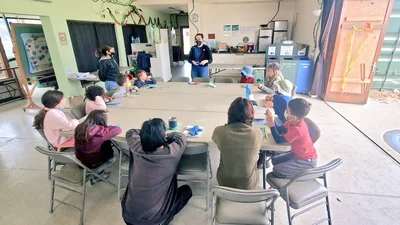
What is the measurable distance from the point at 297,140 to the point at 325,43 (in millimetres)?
4042

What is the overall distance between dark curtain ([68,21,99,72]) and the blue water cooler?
5.23 metres

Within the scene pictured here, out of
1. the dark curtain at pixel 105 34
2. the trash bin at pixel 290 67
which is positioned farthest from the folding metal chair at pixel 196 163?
the dark curtain at pixel 105 34

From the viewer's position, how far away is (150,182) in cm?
153

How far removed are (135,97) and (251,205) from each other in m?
2.17

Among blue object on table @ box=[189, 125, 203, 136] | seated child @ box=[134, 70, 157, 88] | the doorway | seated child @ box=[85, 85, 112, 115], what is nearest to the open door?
seated child @ box=[134, 70, 157, 88]

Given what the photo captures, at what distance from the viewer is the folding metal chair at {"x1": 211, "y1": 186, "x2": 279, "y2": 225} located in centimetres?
127

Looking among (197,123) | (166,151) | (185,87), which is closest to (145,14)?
(185,87)

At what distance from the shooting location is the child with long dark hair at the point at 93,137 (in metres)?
1.88

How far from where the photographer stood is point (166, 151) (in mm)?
1523

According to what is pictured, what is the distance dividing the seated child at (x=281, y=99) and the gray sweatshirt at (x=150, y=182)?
1.23m

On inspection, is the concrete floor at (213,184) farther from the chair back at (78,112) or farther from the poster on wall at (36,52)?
the poster on wall at (36,52)

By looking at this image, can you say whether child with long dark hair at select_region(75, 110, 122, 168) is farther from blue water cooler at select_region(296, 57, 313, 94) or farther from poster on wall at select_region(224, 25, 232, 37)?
poster on wall at select_region(224, 25, 232, 37)

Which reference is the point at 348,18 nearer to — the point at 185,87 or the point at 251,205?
the point at 185,87

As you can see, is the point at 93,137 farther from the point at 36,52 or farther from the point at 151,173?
the point at 36,52
